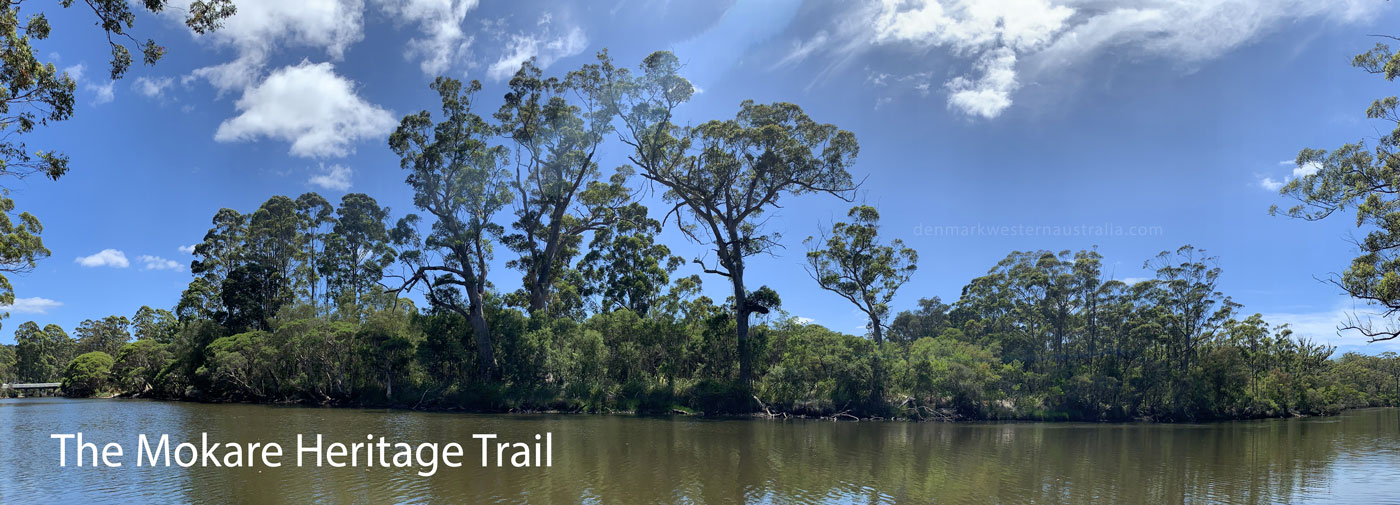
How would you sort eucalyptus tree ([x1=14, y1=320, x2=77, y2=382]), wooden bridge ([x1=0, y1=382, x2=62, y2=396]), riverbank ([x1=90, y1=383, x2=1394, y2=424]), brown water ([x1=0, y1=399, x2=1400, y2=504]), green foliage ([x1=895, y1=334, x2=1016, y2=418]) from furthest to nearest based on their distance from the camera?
eucalyptus tree ([x1=14, y1=320, x2=77, y2=382]) → wooden bridge ([x1=0, y1=382, x2=62, y2=396]) → green foliage ([x1=895, y1=334, x2=1016, y2=418]) → riverbank ([x1=90, y1=383, x2=1394, y2=424]) → brown water ([x1=0, y1=399, x2=1400, y2=504])

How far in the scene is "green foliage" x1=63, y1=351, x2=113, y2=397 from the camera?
183ft

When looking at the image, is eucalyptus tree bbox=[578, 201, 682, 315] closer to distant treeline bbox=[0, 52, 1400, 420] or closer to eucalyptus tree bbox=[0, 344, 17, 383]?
distant treeline bbox=[0, 52, 1400, 420]

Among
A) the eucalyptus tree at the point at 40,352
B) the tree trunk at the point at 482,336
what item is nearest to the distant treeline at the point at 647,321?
the tree trunk at the point at 482,336

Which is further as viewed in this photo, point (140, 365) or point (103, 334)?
point (103, 334)

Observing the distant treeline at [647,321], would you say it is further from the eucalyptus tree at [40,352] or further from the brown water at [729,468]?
the eucalyptus tree at [40,352]

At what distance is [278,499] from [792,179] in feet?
84.4

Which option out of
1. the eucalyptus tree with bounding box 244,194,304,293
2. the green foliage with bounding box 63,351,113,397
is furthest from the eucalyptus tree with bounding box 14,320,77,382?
the eucalyptus tree with bounding box 244,194,304,293

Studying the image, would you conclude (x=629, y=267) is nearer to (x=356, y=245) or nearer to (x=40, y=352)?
(x=356, y=245)

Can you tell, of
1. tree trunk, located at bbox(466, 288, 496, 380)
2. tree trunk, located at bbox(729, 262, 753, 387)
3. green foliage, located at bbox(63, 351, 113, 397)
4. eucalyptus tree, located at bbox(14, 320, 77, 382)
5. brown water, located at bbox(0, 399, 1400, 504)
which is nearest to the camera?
brown water, located at bbox(0, 399, 1400, 504)

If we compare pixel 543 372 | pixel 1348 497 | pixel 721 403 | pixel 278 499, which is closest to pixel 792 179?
pixel 721 403

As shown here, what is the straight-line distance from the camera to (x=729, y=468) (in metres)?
15.2

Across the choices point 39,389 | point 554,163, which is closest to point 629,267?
point 554,163

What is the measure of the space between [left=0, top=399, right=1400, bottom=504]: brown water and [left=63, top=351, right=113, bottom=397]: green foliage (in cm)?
3601

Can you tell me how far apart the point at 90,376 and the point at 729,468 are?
64636mm
